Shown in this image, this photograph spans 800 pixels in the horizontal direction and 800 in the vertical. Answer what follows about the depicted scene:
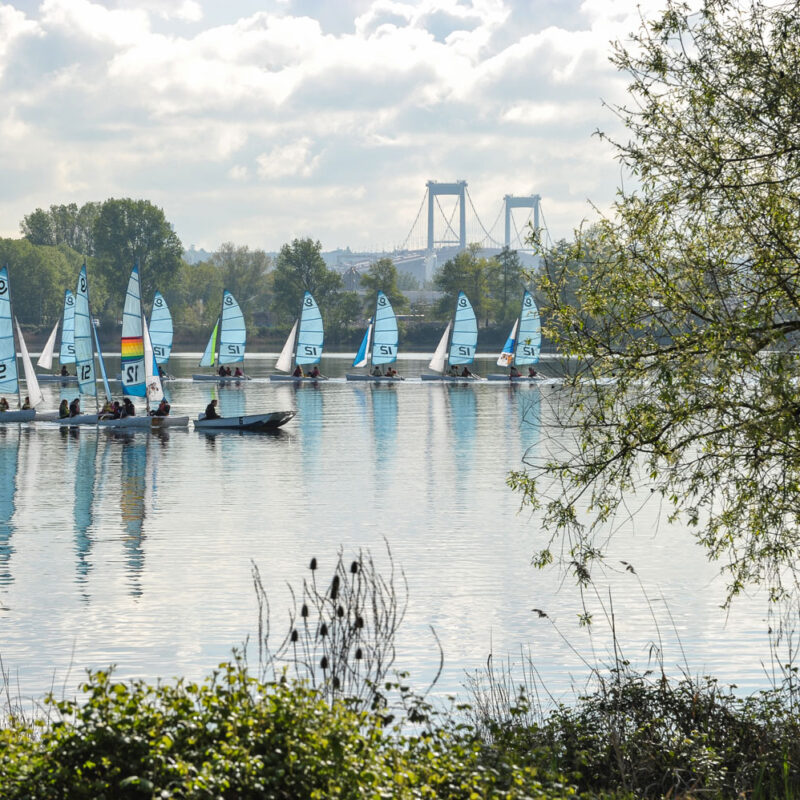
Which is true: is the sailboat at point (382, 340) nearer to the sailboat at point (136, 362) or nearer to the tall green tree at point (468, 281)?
the sailboat at point (136, 362)

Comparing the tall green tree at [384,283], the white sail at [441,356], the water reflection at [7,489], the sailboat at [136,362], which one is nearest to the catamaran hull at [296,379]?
the white sail at [441,356]

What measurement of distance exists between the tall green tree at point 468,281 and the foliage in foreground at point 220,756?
150196 millimetres

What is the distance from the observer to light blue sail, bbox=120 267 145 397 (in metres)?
50.4

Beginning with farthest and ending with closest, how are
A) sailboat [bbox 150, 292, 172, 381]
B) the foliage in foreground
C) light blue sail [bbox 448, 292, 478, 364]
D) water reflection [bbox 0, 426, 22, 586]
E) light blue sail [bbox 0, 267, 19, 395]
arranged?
1. sailboat [bbox 150, 292, 172, 381]
2. light blue sail [bbox 448, 292, 478, 364]
3. light blue sail [bbox 0, 267, 19, 395]
4. water reflection [bbox 0, 426, 22, 586]
5. the foliage in foreground

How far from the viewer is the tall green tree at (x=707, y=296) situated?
1306cm

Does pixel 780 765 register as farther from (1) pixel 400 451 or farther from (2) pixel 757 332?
(1) pixel 400 451

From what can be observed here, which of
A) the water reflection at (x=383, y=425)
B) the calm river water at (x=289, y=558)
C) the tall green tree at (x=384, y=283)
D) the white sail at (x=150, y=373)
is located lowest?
the calm river water at (x=289, y=558)

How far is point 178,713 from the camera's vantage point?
8.84 metres

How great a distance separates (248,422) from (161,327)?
1681 inches

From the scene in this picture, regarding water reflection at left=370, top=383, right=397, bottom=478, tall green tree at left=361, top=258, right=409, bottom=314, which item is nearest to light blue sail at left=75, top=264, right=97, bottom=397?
water reflection at left=370, top=383, right=397, bottom=478

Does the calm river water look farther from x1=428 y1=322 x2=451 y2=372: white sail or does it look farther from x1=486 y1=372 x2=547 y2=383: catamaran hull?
x1=428 y1=322 x2=451 y2=372: white sail

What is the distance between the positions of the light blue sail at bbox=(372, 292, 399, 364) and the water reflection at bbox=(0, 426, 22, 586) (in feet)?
127

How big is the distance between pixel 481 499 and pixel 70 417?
2611 cm

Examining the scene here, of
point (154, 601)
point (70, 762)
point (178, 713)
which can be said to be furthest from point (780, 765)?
point (154, 601)
